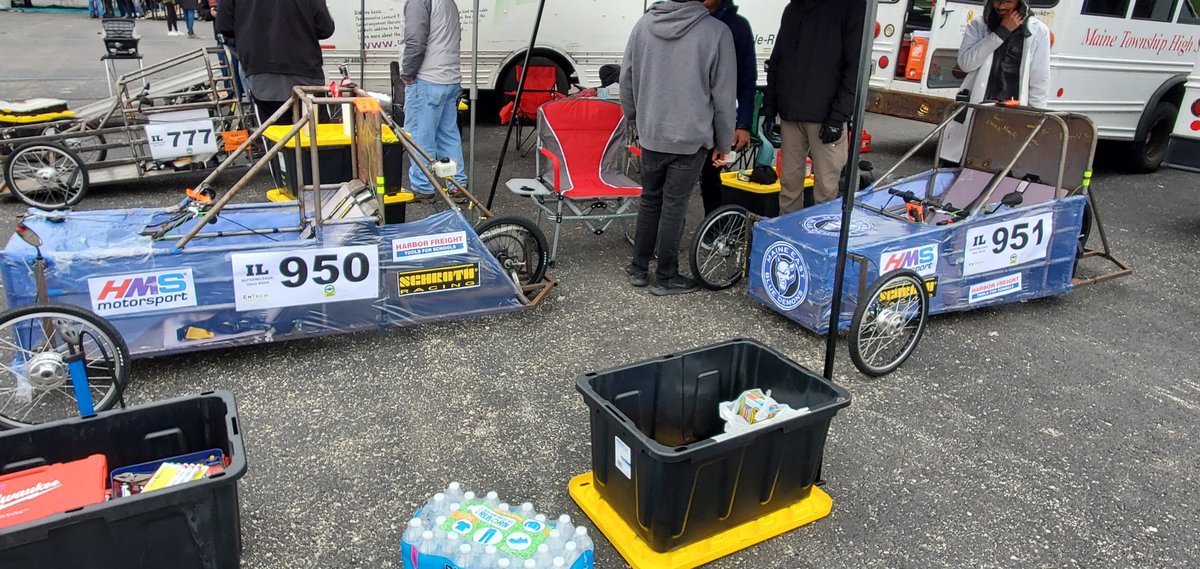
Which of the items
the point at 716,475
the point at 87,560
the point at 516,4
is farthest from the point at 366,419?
the point at 516,4

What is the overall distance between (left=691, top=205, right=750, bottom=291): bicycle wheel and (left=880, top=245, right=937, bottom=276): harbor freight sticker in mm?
962

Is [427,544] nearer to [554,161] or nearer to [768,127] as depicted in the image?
[554,161]

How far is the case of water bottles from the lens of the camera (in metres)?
2.33

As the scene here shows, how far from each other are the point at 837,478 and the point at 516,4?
23.9 feet

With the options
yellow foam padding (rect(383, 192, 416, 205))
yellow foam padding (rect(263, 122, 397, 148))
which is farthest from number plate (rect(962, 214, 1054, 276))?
yellow foam padding (rect(263, 122, 397, 148))

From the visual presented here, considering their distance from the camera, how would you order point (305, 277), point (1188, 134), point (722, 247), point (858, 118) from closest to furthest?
point (858, 118), point (305, 277), point (722, 247), point (1188, 134)

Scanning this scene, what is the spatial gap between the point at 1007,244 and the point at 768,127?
1.85m

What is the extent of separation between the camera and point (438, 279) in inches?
171

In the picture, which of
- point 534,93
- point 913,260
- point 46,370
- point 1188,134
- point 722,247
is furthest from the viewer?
point 534,93

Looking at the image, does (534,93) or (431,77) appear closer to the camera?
(431,77)

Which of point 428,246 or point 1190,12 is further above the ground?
point 1190,12

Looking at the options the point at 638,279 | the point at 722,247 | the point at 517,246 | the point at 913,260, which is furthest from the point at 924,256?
the point at 517,246

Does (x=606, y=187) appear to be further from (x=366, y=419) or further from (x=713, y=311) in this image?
(x=366, y=419)

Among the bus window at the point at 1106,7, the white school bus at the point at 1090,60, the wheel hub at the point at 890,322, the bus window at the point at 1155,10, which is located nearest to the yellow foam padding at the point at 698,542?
the wheel hub at the point at 890,322
